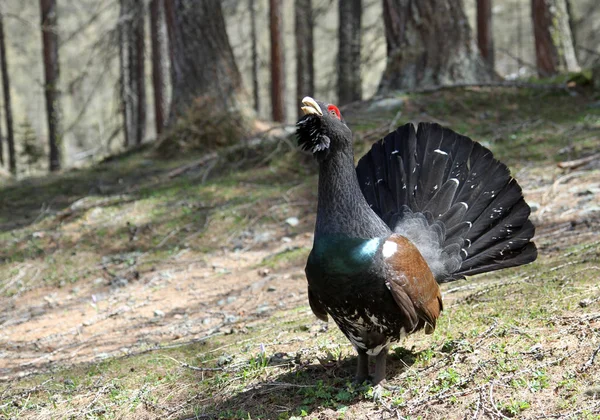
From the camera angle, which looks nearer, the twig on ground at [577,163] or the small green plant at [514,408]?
the small green plant at [514,408]

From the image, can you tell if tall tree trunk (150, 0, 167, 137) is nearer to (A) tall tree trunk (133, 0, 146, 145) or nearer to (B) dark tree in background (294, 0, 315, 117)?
(A) tall tree trunk (133, 0, 146, 145)

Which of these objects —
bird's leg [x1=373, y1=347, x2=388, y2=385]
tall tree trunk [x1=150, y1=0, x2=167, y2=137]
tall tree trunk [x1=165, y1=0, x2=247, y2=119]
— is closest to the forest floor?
bird's leg [x1=373, y1=347, x2=388, y2=385]

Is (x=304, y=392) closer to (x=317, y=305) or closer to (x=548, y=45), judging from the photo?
(x=317, y=305)

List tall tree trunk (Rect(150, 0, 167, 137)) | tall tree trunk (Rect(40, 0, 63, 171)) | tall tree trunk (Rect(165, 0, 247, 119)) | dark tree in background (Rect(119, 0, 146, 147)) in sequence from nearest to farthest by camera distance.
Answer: tall tree trunk (Rect(165, 0, 247, 119))
tall tree trunk (Rect(40, 0, 63, 171))
dark tree in background (Rect(119, 0, 146, 147))
tall tree trunk (Rect(150, 0, 167, 137))

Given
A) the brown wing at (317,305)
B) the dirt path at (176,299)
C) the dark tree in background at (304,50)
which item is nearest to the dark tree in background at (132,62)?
the dark tree in background at (304,50)

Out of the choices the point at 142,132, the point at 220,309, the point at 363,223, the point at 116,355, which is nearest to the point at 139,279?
the point at 220,309

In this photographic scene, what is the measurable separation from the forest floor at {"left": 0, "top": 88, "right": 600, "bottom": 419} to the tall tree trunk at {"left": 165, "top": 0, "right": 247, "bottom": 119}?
126 cm

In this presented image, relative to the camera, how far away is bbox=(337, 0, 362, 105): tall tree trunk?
14.8 meters

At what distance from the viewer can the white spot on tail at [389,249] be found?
3.56 meters

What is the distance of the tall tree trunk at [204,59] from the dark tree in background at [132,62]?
170 inches

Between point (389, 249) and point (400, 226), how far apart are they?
3.06 feet

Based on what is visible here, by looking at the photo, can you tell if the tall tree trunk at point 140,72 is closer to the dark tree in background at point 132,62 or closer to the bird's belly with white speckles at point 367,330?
the dark tree in background at point 132,62

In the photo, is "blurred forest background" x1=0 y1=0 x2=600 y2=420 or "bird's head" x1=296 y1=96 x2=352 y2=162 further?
"blurred forest background" x1=0 y1=0 x2=600 y2=420

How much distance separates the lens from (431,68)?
10.7 metres
